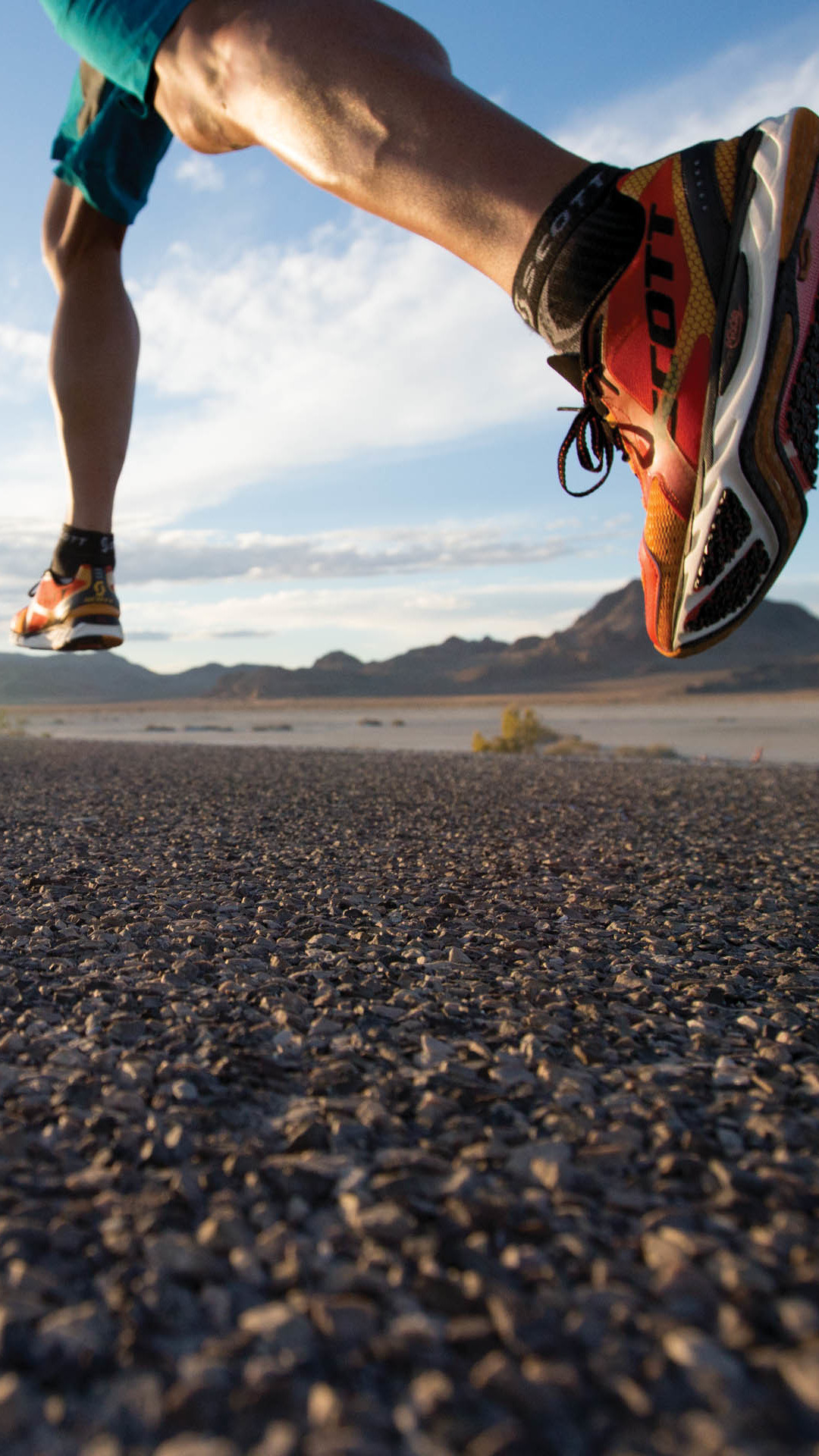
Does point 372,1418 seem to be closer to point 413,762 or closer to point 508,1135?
point 508,1135

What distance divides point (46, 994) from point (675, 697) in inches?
2892

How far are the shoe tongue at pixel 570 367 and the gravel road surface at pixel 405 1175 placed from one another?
815mm

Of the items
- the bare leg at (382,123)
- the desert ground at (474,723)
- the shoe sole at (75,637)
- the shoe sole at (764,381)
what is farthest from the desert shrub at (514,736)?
the bare leg at (382,123)

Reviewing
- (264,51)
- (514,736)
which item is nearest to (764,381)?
(264,51)

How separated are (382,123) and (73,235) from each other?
1277 millimetres

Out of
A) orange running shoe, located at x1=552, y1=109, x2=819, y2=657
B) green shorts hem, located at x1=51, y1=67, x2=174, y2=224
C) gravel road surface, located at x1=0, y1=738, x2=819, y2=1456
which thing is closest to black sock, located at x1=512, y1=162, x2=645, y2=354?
orange running shoe, located at x1=552, y1=109, x2=819, y2=657

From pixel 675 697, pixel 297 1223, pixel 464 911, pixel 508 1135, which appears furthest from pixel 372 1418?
pixel 675 697

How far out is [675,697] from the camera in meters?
71.1

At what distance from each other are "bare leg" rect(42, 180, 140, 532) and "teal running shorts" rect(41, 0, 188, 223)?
89 mm

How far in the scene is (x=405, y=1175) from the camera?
2.10ft

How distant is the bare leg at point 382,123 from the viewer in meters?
1.13

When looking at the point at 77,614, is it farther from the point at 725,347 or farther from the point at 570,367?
the point at 725,347

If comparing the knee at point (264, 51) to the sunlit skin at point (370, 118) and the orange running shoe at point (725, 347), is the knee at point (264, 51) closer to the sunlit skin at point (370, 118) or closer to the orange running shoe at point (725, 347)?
the sunlit skin at point (370, 118)

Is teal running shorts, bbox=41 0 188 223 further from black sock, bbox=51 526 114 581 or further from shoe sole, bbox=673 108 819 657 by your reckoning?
shoe sole, bbox=673 108 819 657
